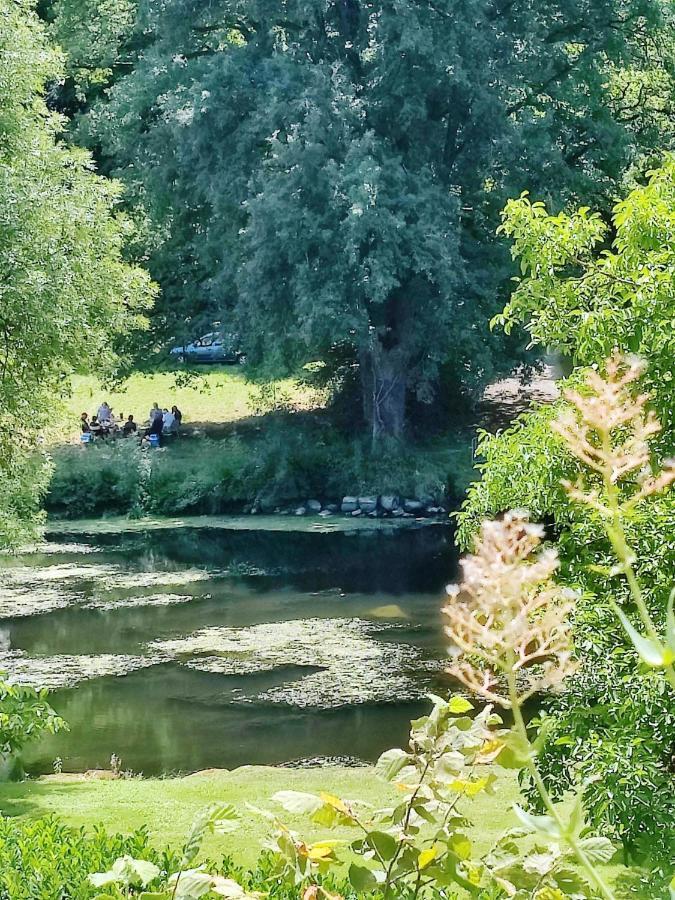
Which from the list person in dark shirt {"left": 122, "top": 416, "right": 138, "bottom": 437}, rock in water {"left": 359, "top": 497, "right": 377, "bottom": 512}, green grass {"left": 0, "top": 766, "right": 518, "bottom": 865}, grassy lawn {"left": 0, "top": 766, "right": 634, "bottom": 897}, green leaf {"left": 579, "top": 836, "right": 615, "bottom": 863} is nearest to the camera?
green leaf {"left": 579, "top": 836, "right": 615, "bottom": 863}

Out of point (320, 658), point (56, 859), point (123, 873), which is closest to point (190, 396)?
point (320, 658)

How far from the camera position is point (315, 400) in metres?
36.4

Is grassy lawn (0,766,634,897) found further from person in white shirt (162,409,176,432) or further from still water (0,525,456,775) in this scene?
person in white shirt (162,409,176,432)

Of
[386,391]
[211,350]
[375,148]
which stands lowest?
[386,391]

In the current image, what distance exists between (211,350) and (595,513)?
36.7 meters

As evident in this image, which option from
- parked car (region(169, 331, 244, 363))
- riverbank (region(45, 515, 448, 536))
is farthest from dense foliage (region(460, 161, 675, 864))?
parked car (region(169, 331, 244, 363))

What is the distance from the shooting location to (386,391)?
104ft

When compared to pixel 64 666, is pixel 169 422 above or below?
above

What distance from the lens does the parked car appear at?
32531mm

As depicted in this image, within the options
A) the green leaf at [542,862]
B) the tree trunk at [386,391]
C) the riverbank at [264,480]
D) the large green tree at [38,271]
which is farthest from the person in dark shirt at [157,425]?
the green leaf at [542,862]

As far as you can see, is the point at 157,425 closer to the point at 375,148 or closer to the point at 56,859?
the point at 375,148

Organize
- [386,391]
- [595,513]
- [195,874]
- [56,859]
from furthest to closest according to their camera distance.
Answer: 1. [386,391]
2. [595,513]
3. [56,859]
4. [195,874]

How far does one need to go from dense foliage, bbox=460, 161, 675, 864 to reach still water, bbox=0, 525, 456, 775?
25.0ft

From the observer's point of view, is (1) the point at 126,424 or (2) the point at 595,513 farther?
(1) the point at 126,424
